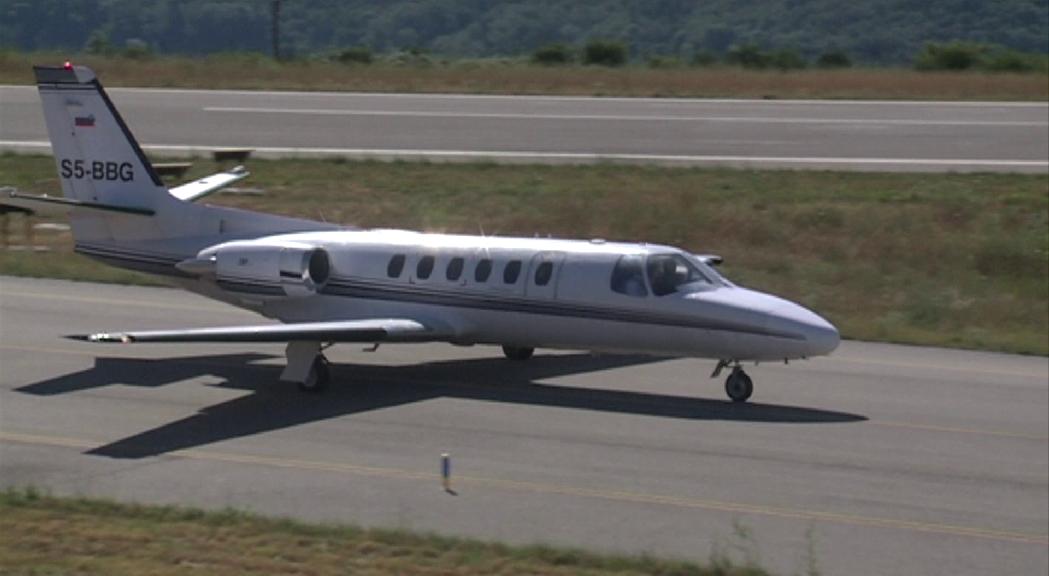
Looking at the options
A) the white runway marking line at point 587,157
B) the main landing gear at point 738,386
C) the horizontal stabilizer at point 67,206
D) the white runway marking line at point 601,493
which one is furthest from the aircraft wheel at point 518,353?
the white runway marking line at point 587,157

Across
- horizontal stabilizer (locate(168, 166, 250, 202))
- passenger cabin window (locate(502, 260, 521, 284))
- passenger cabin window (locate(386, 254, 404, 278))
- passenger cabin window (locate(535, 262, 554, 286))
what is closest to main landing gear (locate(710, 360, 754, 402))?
passenger cabin window (locate(535, 262, 554, 286))

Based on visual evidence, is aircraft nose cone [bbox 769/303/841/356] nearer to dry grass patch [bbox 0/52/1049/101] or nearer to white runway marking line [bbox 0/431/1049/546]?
white runway marking line [bbox 0/431/1049/546]

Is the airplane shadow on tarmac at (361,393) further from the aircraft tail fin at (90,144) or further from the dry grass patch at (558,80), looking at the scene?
the dry grass patch at (558,80)

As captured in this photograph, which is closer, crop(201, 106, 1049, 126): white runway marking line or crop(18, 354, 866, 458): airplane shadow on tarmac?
crop(18, 354, 866, 458): airplane shadow on tarmac

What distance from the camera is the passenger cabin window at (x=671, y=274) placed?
21.4 meters

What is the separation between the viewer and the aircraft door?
2186 cm

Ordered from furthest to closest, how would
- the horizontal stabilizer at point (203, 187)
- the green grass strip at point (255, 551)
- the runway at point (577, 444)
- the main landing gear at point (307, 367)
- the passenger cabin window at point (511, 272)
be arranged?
the horizontal stabilizer at point (203, 187) → the passenger cabin window at point (511, 272) → the main landing gear at point (307, 367) → the runway at point (577, 444) → the green grass strip at point (255, 551)

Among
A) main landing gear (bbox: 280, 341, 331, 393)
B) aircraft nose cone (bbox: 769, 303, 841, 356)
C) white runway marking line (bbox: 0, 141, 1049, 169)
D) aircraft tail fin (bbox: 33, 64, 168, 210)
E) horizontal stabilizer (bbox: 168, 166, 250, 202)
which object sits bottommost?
main landing gear (bbox: 280, 341, 331, 393)

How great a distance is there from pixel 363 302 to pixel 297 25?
195ft

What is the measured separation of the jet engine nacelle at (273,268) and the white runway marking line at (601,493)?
4.43 metres

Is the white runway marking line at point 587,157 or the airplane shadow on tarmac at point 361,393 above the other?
the white runway marking line at point 587,157

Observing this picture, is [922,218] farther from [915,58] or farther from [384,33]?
[384,33]

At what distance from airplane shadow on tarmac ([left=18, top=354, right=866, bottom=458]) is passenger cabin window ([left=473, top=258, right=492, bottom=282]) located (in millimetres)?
1251

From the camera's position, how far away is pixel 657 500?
16.8 metres
